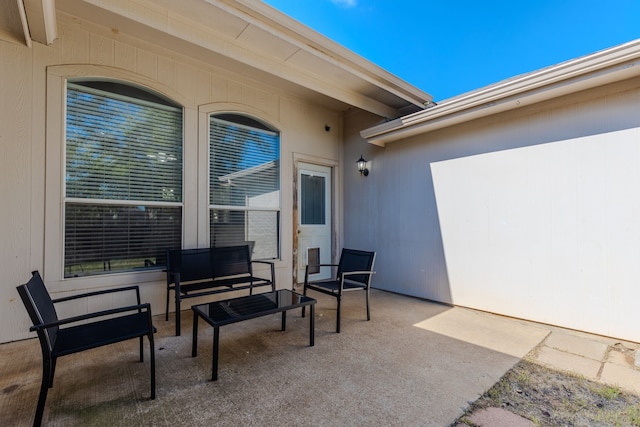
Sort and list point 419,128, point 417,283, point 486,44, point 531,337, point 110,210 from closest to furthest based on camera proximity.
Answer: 1. point 531,337
2. point 110,210
3. point 419,128
4. point 417,283
5. point 486,44

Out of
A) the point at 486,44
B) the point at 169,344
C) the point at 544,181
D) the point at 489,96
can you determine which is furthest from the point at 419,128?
the point at 486,44

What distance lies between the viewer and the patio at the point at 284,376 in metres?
1.74

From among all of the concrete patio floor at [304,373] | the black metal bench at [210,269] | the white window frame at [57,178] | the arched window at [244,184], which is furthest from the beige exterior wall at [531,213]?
the white window frame at [57,178]

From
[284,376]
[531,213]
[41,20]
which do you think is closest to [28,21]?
[41,20]

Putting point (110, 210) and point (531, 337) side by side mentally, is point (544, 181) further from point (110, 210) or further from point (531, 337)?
point (110, 210)

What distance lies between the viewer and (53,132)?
9.64 ft

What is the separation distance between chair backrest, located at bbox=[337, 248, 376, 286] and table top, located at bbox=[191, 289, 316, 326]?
89 centimetres

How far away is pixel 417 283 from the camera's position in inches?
175

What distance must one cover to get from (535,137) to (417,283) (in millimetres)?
2443

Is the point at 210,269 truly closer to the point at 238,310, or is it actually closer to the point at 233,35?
the point at 238,310

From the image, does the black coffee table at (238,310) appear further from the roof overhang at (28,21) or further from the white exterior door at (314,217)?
the roof overhang at (28,21)

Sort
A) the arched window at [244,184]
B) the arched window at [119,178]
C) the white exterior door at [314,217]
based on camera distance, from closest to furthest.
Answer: the arched window at [119,178]
the arched window at [244,184]
the white exterior door at [314,217]

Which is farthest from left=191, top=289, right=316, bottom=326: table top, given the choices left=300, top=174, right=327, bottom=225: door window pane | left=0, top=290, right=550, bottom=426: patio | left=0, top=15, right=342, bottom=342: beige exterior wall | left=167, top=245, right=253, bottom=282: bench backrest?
left=300, top=174, right=327, bottom=225: door window pane

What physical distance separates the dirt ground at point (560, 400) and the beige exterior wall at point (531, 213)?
130 cm
